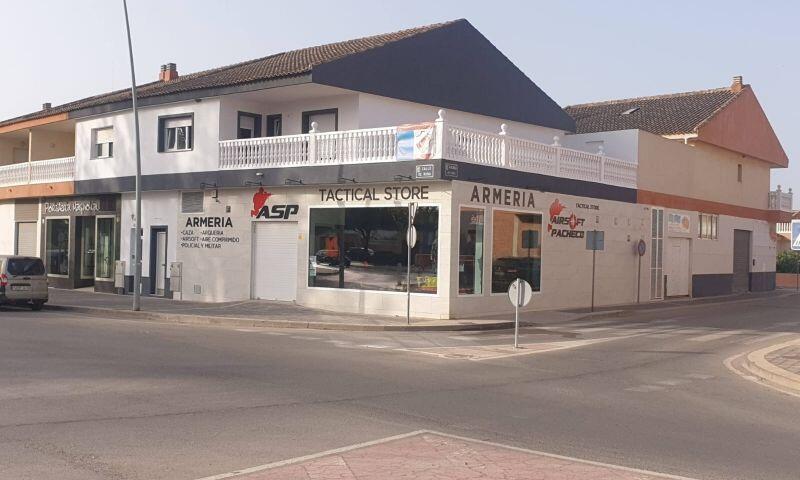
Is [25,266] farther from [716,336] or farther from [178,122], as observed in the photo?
[716,336]

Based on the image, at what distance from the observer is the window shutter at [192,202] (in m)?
27.4

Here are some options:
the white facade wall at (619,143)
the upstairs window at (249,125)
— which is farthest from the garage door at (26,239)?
the white facade wall at (619,143)

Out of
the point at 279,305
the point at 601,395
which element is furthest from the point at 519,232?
the point at 601,395

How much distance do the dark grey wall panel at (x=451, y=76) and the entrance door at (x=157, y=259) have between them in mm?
9515

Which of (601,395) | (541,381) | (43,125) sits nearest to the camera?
(601,395)

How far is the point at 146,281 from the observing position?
29.3 meters

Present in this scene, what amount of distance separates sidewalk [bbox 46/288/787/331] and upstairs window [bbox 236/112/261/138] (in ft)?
20.0

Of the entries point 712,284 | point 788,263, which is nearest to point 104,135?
point 712,284

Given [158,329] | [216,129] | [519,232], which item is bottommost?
[158,329]

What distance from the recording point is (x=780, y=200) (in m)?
43.0

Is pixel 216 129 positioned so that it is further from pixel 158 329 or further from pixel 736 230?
pixel 736 230

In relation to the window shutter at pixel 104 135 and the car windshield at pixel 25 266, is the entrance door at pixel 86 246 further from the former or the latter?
the car windshield at pixel 25 266

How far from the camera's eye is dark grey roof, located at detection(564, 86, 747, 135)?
119ft

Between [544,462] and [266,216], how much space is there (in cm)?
1954
